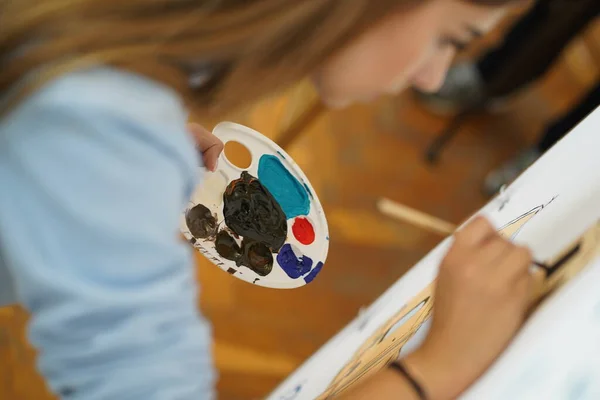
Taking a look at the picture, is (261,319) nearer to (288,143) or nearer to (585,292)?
(288,143)

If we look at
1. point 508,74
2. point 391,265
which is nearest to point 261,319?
point 391,265

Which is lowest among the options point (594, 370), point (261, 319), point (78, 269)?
point (594, 370)

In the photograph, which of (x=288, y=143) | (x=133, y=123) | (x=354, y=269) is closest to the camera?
(x=133, y=123)

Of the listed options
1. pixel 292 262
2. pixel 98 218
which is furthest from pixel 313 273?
pixel 98 218

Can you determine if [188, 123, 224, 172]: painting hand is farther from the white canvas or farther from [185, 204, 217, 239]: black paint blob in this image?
the white canvas

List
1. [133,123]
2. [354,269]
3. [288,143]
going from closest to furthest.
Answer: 1. [133,123]
2. [288,143]
3. [354,269]

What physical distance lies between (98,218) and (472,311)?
25 cm

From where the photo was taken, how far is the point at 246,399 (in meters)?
0.94

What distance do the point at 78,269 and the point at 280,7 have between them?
0.17m

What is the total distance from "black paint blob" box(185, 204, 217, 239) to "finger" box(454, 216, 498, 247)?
225mm

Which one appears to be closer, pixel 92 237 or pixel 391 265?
pixel 92 237

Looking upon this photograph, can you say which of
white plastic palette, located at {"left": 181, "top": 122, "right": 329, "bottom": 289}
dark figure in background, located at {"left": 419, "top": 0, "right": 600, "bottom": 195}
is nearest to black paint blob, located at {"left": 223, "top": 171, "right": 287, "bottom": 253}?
white plastic palette, located at {"left": 181, "top": 122, "right": 329, "bottom": 289}

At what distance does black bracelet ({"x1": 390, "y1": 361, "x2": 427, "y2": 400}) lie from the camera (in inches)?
15.6

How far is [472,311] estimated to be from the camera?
1.27 feet
